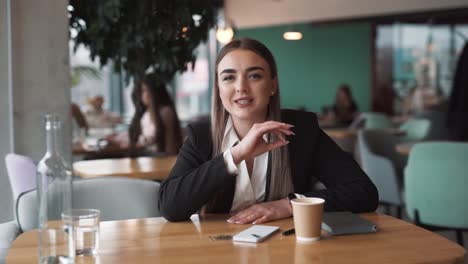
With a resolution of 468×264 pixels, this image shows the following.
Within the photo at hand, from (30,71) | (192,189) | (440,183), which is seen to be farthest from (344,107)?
(192,189)

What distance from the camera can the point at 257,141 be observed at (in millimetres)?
2223

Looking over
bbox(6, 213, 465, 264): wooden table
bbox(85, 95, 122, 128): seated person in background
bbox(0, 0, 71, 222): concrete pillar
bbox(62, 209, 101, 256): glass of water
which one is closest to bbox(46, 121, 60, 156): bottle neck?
bbox(62, 209, 101, 256): glass of water

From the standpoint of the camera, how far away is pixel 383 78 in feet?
44.6

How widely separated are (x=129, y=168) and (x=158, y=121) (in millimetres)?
1708

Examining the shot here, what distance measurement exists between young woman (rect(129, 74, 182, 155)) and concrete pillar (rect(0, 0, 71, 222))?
1414mm

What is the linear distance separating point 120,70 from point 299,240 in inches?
137

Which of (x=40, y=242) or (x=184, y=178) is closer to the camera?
(x=40, y=242)

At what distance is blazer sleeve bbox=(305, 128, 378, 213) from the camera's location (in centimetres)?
238

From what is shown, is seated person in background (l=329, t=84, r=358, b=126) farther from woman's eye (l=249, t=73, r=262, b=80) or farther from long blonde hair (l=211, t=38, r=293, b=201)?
woman's eye (l=249, t=73, r=262, b=80)

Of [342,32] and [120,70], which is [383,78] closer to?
[342,32]

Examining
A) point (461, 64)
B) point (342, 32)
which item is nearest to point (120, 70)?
point (461, 64)

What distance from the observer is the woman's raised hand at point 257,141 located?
2186mm

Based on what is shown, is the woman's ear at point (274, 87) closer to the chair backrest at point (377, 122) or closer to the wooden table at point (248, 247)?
the wooden table at point (248, 247)

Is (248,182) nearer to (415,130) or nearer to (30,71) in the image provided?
(30,71)
